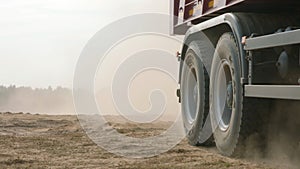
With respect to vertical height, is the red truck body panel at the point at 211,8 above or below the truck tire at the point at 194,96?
above

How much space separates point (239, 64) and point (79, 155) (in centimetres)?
195

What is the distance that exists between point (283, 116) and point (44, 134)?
4.19 m

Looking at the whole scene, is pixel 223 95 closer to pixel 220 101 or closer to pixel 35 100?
pixel 220 101

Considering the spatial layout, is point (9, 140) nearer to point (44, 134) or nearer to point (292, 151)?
point (44, 134)

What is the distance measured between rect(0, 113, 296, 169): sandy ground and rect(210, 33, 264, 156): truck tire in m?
0.19

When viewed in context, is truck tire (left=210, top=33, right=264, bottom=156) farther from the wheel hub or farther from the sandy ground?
the sandy ground

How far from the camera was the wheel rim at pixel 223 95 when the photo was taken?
21.1 ft

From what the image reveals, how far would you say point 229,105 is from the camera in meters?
6.36

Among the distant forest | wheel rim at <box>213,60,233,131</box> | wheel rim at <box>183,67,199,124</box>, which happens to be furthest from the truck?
the distant forest

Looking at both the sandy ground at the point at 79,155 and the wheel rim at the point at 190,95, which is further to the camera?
the wheel rim at the point at 190,95

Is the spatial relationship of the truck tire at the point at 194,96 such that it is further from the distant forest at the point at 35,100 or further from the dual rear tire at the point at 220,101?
the distant forest at the point at 35,100

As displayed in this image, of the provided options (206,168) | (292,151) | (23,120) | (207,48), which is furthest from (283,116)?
(23,120)

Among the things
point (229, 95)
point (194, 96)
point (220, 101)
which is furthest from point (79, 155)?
Answer: point (194, 96)

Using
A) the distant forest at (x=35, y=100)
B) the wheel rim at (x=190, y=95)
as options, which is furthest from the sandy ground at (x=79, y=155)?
the distant forest at (x=35, y=100)
